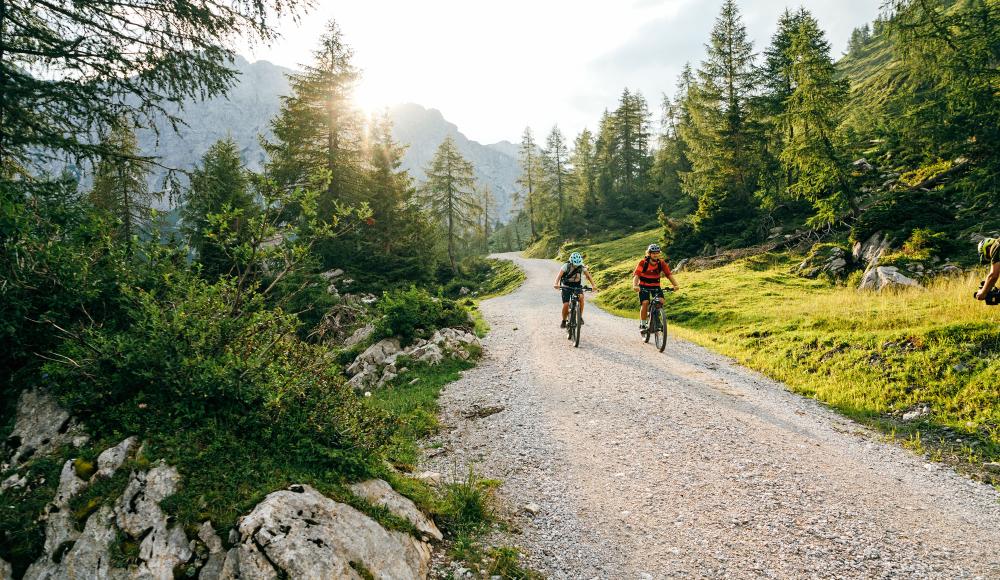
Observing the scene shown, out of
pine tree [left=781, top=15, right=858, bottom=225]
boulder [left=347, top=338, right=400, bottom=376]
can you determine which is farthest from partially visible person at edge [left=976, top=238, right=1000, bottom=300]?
pine tree [left=781, top=15, right=858, bottom=225]

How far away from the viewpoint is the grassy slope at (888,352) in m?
6.74

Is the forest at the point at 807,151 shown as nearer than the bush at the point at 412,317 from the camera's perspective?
No

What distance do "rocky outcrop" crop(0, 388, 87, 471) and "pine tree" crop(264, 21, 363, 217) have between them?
65.8 feet

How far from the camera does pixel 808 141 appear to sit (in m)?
22.1

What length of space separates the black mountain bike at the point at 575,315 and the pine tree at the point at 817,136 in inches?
644

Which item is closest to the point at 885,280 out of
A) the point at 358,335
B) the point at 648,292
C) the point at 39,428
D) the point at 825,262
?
the point at 825,262

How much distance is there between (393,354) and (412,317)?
1355 mm

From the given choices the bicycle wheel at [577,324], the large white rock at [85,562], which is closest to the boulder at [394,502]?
the large white rock at [85,562]

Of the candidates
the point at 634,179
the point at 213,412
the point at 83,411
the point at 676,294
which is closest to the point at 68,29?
the point at 83,411

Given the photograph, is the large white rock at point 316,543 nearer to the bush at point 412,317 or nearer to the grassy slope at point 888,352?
the grassy slope at point 888,352

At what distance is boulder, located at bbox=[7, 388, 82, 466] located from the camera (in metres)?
3.68

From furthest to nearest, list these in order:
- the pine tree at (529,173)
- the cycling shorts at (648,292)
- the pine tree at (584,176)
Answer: the pine tree at (529,173)
the pine tree at (584,176)
the cycling shorts at (648,292)

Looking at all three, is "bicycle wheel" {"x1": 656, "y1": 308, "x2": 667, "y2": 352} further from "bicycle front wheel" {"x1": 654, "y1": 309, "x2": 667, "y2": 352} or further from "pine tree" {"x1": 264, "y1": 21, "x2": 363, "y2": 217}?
"pine tree" {"x1": 264, "y1": 21, "x2": 363, "y2": 217}

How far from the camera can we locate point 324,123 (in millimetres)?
23344
